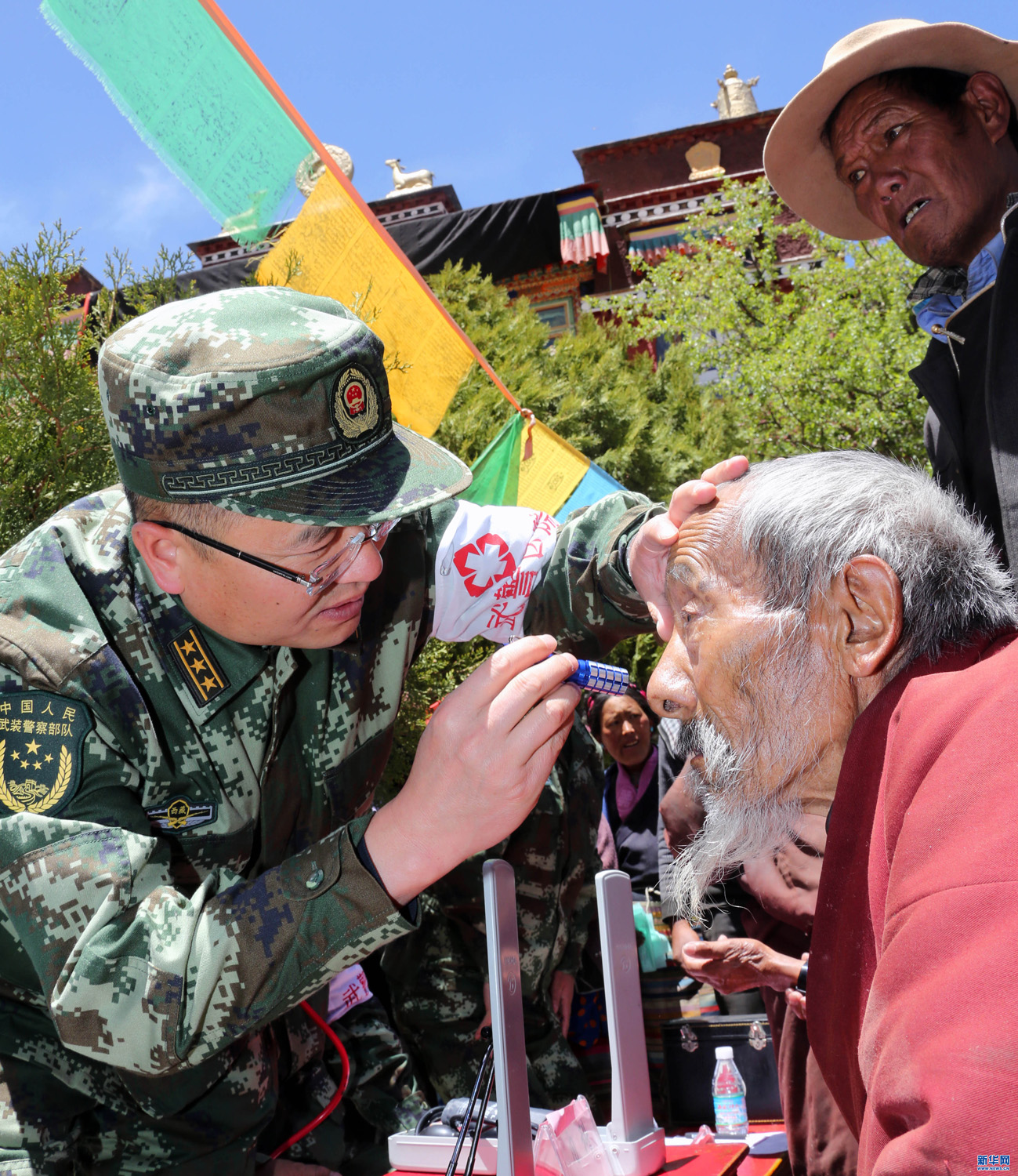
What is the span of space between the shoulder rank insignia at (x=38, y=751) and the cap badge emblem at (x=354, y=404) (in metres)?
0.69

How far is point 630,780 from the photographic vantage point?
5.41m

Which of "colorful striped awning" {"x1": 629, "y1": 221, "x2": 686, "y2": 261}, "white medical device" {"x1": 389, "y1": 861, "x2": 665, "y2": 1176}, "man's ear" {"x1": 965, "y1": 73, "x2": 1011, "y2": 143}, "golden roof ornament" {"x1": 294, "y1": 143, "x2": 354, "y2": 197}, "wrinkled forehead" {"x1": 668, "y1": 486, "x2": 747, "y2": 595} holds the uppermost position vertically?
"colorful striped awning" {"x1": 629, "y1": 221, "x2": 686, "y2": 261}

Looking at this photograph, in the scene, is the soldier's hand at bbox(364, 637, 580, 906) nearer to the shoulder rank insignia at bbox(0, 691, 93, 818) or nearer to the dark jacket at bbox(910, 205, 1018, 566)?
the shoulder rank insignia at bbox(0, 691, 93, 818)

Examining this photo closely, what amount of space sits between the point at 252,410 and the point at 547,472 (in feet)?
12.3

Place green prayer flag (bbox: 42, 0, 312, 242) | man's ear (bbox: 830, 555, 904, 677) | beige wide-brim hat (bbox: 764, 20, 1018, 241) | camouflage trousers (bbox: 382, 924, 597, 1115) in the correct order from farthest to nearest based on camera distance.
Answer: camouflage trousers (bbox: 382, 924, 597, 1115), green prayer flag (bbox: 42, 0, 312, 242), beige wide-brim hat (bbox: 764, 20, 1018, 241), man's ear (bbox: 830, 555, 904, 677)

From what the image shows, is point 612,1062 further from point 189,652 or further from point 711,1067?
point 711,1067

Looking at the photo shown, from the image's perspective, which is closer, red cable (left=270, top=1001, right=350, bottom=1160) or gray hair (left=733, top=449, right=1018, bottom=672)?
gray hair (left=733, top=449, right=1018, bottom=672)

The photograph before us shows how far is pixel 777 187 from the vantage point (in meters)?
3.58

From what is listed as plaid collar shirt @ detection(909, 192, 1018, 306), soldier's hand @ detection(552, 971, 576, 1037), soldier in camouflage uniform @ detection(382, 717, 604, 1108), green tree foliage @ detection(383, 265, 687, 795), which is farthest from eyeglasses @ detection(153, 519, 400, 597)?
green tree foliage @ detection(383, 265, 687, 795)

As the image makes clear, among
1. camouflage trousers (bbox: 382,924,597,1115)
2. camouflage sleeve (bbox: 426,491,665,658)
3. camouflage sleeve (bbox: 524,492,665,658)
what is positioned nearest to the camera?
camouflage sleeve (bbox: 524,492,665,658)

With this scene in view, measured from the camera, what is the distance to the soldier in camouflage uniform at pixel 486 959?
14.2 feet

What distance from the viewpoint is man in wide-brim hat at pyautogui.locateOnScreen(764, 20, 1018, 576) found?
2783mm

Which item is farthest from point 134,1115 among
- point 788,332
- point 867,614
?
point 788,332

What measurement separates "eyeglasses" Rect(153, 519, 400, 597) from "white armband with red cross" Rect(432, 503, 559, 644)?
1.46ft
